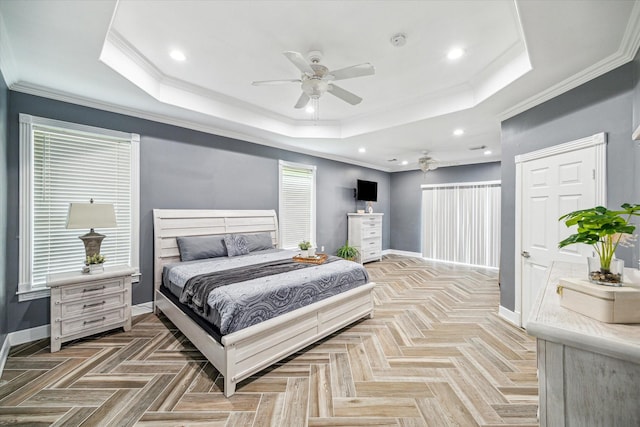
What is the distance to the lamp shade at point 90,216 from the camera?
2.59 m

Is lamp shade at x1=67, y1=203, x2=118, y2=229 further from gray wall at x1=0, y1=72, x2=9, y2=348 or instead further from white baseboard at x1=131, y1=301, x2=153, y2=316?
white baseboard at x1=131, y1=301, x2=153, y2=316

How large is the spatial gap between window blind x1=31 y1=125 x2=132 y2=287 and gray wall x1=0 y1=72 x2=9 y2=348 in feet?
0.76

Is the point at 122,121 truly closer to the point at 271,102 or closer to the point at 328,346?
the point at 271,102

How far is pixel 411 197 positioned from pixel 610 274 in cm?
678

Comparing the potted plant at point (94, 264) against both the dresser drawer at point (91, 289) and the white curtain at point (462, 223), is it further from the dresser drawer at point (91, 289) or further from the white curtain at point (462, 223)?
the white curtain at point (462, 223)

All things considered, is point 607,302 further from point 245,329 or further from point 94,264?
point 94,264

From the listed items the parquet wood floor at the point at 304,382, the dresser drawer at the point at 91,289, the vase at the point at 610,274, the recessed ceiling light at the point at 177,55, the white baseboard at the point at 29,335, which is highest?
the recessed ceiling light at the point at 177,55

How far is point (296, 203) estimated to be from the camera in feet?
17.7

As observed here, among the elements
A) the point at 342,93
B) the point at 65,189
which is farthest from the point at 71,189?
the point at 342,93

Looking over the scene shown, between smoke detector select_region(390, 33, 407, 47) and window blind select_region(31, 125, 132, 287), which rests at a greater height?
smoke detector select_region(390, 33, 407, 47)

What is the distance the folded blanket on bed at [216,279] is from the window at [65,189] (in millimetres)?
1364

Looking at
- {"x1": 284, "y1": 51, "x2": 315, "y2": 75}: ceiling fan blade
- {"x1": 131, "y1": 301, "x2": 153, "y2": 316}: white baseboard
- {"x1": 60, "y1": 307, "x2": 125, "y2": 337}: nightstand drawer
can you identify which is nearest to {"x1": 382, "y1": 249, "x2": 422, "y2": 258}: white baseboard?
{"x1": 131, "y1": 301, "x2": 153, "y2": 316}: white baseboard

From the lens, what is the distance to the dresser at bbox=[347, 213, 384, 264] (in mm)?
6383

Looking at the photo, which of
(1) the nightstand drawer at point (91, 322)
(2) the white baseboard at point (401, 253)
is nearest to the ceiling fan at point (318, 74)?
(1) the nightstand drawer at point (91, 322)
